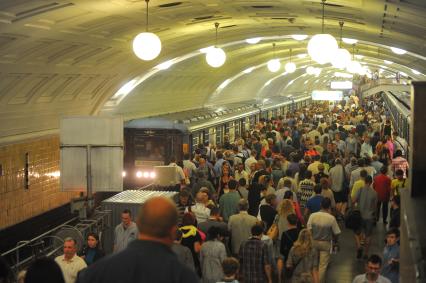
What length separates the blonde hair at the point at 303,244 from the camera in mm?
8391

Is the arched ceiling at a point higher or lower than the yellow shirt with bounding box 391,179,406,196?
higher

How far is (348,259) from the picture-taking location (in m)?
11.9

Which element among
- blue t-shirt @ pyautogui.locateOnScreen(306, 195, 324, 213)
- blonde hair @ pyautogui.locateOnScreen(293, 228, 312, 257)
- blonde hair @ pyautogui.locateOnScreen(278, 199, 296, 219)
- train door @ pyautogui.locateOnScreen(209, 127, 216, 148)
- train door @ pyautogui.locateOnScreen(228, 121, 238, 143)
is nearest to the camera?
blonde hair @ pyautogui.locateOnScreen(293, 228, 312, 257)

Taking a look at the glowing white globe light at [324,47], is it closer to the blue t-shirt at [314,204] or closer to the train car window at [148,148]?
the blue t-shirt at [314,204]

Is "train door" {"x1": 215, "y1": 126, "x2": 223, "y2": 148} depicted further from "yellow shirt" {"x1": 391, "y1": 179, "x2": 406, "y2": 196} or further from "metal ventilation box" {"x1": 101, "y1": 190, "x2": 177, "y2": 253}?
"metal ventilation box" {"x1": 101, "y1": 190, "x2": 177, "y2": 253}

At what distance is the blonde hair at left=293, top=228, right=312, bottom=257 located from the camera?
330 inches

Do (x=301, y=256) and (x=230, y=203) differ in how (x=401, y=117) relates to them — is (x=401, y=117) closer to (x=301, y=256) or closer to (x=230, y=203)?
(x=230, y=203)

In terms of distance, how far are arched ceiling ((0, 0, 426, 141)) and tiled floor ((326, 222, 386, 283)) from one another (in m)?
3.73

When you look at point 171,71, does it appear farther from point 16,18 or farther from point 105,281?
point 105,281

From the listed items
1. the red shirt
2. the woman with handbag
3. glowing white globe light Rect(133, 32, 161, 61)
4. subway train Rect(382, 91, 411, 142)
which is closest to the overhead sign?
subway train Rect(382, 91, 411, 142)

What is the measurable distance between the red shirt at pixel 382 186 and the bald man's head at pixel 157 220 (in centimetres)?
1003

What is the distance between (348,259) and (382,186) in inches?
62.9

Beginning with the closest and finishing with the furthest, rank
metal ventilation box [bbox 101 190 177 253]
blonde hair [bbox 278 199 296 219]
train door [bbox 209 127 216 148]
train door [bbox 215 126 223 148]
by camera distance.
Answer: blonde hair [bbox 278 199 296 219] → metal ventilation box [bbox 101 190 177 253] → train door [bbox 209 127 216 148] → train door [bbox 215 126 223 148]

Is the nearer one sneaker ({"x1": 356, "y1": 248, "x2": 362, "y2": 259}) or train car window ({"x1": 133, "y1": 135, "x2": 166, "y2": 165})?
A: sneaker ({"x1": 356, "y1": 248, "x2": 362, "y2": 259})
